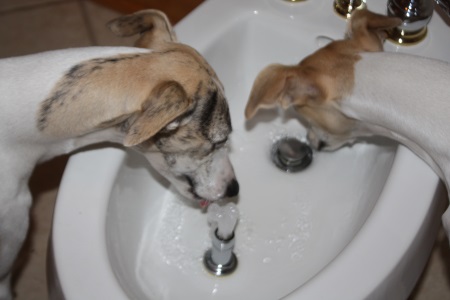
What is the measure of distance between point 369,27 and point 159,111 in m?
0.57

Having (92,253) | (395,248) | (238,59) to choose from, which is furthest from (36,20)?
(395,248)

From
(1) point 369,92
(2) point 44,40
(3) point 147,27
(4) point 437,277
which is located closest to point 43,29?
(2) point 44,40

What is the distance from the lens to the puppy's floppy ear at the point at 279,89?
4.51 feet

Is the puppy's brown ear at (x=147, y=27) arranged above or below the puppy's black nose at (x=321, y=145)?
above

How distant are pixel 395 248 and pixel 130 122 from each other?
0.54 metres

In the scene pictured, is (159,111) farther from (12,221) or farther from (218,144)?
(12,221)

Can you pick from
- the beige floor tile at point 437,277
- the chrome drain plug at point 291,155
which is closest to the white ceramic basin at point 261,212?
the chrome drain plug at point 291,155

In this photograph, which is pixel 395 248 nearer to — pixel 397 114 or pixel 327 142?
pixel 397 114

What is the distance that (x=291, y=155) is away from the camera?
1566 mm

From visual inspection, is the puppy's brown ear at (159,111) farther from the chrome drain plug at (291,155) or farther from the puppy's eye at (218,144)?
the chrome drain plug at (291,155)

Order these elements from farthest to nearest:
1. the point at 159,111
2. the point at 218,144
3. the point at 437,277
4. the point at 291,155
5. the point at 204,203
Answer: the point at 437,277 < the point at 291,155 < the point at 204,203 < the point at 218,144 < the point at 159,111

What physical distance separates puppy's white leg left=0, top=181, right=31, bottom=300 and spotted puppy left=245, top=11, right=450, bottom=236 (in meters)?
0.51

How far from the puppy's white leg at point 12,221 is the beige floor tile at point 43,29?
1.22m

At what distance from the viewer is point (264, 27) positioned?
1.55 meters
